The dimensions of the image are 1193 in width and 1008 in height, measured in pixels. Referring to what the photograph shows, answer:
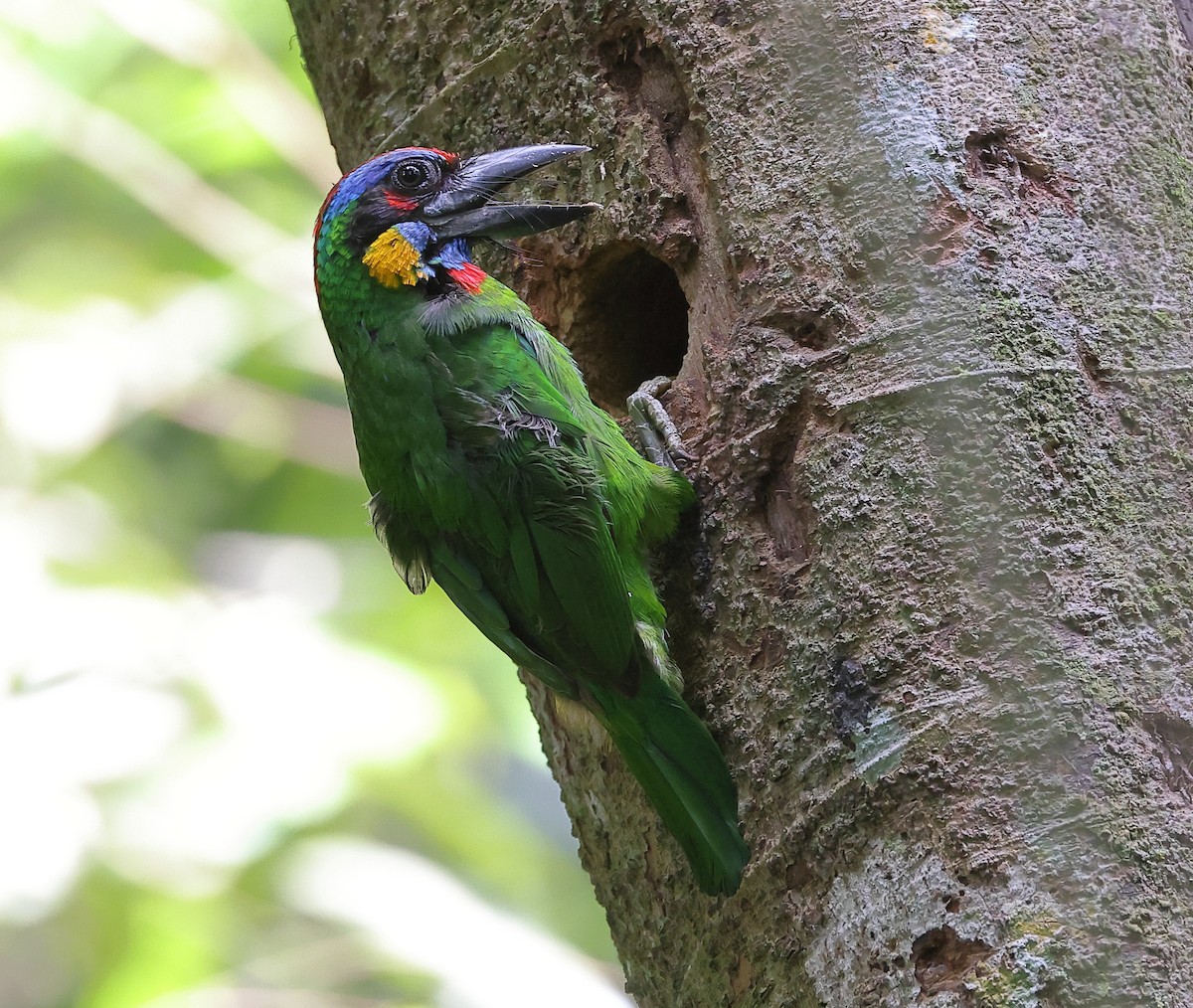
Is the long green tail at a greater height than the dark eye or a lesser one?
lesser

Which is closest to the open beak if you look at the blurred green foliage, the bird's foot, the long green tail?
the bird's foot

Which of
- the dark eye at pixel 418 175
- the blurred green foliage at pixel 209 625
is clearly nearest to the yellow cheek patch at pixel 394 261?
the dark eye at pixel 418 175

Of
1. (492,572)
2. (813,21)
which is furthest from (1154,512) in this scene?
(492,572)

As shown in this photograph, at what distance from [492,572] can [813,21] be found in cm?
116

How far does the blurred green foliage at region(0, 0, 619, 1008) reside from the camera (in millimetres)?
4875

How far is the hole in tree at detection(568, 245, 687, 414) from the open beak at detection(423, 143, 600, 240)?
5.6 inches

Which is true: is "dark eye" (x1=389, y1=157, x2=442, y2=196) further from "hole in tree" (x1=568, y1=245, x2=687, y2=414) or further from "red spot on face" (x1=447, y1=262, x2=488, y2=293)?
"hole in tree" (x1=568, y1=245, x2=687, y2=414)

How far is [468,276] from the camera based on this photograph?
9.32ft

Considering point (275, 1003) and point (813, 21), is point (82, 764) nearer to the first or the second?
point (275, 1003)

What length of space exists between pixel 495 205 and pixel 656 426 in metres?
0.60

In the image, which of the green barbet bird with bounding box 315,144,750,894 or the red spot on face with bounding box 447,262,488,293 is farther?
the red spot on face with bounding box 447,262,488,293

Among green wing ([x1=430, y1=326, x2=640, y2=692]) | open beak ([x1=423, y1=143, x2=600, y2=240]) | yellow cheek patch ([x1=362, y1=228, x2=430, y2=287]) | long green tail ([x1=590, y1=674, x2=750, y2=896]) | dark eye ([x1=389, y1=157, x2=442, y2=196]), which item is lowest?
long green tail ([x1=590, y1=674, x2=750, y2=896])

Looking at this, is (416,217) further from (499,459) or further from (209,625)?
(209,625)

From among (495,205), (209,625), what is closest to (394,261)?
(495,205)
